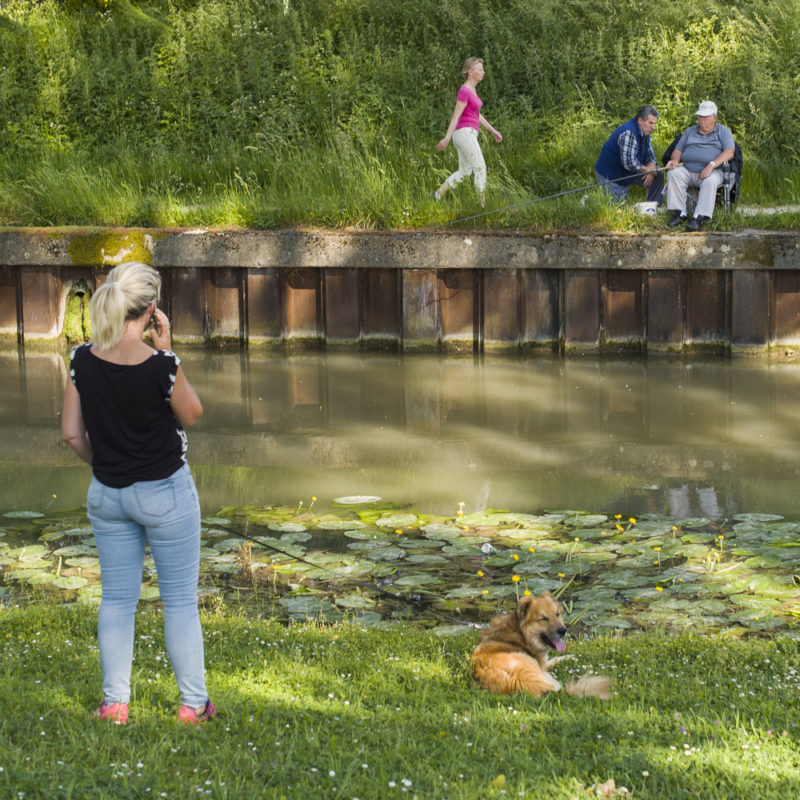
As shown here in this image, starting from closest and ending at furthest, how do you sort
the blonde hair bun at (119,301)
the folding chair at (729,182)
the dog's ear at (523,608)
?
the blonde hair bun at (119,301) < the dog's ear at (523,608) < the folding chair at (729,182)

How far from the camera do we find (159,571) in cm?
469

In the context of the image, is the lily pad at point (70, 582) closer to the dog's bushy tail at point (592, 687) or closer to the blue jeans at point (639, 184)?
the dog's bushy tail at point (592, 687)

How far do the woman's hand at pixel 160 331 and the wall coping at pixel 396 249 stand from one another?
1060cm

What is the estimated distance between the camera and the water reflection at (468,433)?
378 inches

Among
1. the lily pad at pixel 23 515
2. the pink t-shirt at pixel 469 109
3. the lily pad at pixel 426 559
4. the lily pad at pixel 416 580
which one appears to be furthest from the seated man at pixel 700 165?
the lily pad at pixel 23 515

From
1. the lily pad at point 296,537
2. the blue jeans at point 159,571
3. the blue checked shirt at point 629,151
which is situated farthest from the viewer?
the blue checked shirt at point 629,151

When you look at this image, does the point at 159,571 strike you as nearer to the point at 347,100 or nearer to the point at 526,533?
the point at 526,533

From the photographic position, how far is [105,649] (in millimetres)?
4668

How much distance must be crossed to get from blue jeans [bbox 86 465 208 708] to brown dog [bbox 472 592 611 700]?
1.28 m

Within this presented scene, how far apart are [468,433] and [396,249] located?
4248mm

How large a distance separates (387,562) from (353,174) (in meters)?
9.77

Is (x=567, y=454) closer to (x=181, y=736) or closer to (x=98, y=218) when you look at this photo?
(x=181, y=736)

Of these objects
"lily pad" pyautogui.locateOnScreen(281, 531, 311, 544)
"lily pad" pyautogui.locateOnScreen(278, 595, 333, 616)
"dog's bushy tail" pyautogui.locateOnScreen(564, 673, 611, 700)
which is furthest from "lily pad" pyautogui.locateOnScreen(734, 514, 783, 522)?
"dog's bushy tail" pyautogui.locateOnScreen(564, 673, 611, 700)

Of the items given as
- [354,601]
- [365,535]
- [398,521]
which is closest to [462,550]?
[365,535]
